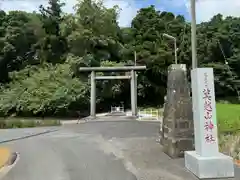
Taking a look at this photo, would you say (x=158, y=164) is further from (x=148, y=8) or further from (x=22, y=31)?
(x=148, y=8)

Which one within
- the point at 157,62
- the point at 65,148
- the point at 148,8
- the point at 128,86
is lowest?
the point at 65,148

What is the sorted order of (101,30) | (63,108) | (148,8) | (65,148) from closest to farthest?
1. (65,148)
2. (63,108)
3. (101,30)
4. (148,8)

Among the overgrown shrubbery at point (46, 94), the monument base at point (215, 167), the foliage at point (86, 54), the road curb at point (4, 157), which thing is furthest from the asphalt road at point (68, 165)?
the foliage at point (86, 54)

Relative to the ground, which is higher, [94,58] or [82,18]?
[82,18]

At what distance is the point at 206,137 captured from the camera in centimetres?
695

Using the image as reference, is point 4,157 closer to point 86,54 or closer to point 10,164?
point 10,164

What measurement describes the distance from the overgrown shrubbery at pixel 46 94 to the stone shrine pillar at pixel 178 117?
2287cm

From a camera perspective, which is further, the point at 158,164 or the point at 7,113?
the point at 7,113

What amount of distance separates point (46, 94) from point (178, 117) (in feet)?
81.8

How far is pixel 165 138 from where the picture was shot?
9.88m

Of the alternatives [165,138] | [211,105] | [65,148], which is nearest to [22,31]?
[65,148]

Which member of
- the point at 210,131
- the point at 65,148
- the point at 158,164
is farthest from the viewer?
the point at 65,148

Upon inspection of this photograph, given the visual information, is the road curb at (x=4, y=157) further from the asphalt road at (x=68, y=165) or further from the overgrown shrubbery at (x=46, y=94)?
the overgrown shrubbery at (x=46, y=94)

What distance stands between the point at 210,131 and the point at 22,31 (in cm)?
3726
